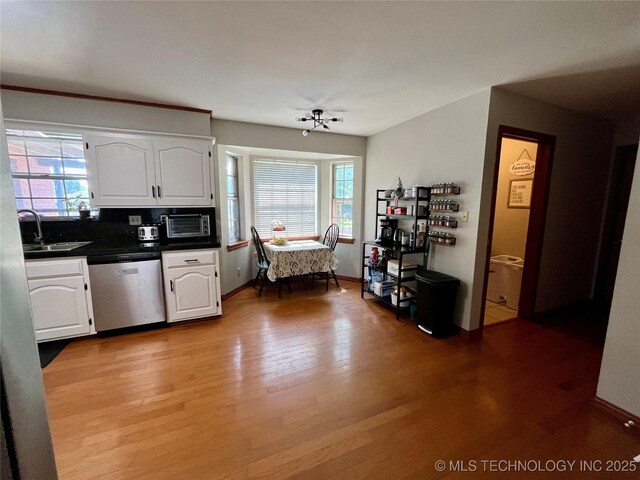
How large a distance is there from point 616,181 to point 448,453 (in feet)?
13.1

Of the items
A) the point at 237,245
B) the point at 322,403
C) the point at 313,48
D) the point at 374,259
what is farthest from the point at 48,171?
the point at 374,259

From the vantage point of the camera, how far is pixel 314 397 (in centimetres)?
196

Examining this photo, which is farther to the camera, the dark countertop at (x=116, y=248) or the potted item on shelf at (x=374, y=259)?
the potted item on shelf at (x=374, y=259)

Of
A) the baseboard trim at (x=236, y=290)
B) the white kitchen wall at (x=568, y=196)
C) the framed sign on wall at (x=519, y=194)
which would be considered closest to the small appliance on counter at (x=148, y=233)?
the baseboard trim at (x=236, y=290)

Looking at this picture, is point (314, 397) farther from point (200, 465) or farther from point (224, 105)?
point (224, 105)

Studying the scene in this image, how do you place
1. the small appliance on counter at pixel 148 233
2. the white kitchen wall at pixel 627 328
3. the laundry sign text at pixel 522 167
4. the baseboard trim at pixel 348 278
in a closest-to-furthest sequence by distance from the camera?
the white kitchen wall at pixel 627 328 → the small appliance on counter at pixel 148 233 → the laundry sign text at pixel 522 167 → the baseboard trim at pixel 348 278

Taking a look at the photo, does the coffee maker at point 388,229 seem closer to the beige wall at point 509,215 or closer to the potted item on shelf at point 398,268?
the potted item on shelf at point 398,268

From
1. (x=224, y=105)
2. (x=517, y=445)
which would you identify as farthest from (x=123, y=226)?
(x=517, y=445)

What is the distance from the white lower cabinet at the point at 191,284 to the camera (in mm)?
2900

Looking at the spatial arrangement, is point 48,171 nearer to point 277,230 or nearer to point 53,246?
point 53,246

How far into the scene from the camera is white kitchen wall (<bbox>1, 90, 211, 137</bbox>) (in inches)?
100

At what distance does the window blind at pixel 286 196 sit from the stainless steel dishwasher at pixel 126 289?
2.01 m

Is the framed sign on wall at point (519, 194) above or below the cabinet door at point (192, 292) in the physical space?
above

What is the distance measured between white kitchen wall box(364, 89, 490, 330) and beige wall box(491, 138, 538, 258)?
4.37ft
